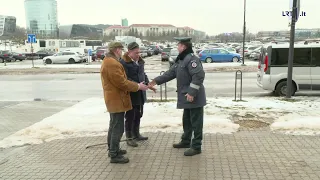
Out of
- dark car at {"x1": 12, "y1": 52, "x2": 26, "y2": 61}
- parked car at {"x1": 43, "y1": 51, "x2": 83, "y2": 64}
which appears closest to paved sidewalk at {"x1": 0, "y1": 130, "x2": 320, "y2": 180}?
parked car at {"x1": 43, "y1": 51, "x2": 83, "y2": 64}

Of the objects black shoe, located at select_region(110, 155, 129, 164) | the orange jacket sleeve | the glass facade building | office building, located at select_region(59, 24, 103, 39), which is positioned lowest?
black shoe, located at select_region(110, 155, 129, 164)

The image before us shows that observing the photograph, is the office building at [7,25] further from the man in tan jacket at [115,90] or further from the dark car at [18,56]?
the man in tan jacket at [115,90]

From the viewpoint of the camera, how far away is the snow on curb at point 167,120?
21.3 ft

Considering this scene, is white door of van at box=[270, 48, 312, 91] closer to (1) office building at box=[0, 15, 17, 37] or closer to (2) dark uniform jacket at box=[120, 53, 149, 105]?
(2) dark uniform jacket at box=[120, 53, 149, 105]

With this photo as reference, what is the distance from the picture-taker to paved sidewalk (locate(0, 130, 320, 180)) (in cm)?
448

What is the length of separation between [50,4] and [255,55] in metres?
80.3

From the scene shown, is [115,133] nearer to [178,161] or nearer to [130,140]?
[130,140]

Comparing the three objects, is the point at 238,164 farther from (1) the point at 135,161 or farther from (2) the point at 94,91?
(2) the point at 94,91

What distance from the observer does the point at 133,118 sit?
19.0 ft

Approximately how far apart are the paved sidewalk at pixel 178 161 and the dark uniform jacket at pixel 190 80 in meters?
0.87

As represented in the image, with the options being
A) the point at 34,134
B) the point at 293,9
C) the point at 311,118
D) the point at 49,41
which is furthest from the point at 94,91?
the point at 49,41

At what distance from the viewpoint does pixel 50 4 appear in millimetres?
98750

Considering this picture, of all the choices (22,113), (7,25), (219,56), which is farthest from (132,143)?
(7,25)

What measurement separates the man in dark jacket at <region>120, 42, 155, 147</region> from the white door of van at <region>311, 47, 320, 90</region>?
738 centimetres
